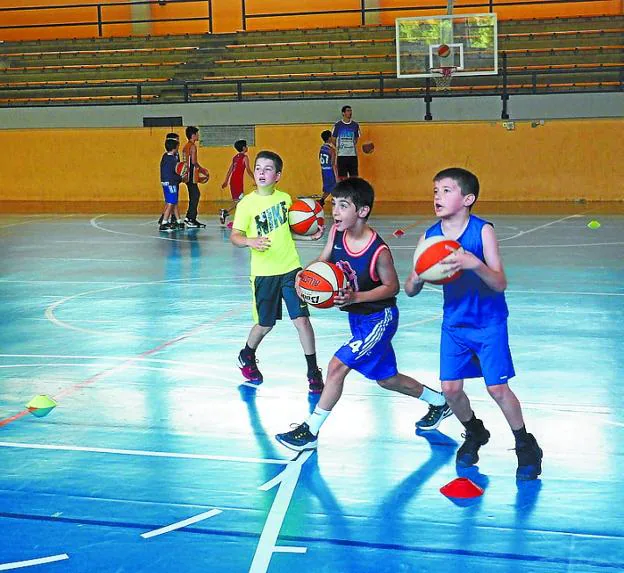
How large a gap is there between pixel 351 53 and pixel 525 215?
8.87m

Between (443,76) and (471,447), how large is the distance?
2017cm

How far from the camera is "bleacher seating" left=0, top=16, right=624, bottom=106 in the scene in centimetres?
2594

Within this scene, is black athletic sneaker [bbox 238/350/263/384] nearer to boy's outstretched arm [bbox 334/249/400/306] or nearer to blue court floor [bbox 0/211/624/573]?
blue court floor [bbox 0/211/624/573]

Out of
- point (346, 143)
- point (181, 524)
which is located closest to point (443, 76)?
point (346, 143)

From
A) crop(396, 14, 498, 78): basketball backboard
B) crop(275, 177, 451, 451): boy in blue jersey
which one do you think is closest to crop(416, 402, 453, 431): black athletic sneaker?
crop(275, 177, 451, 451): boy in blue jersey

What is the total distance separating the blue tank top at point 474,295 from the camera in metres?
5.44

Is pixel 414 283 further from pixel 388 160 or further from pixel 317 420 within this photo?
pixel 388 160

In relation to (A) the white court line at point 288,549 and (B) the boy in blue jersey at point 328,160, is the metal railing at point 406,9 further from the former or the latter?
(A) the white court line at point 288,549

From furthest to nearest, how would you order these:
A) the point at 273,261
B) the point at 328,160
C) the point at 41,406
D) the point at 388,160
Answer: the point at 388,160 < the point at 328,160 < the point at 273,261 < the point at 41,406

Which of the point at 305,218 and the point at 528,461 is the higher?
the point at 305,218

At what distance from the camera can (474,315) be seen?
215 inches

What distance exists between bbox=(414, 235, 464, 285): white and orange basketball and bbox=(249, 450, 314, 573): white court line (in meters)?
1.36

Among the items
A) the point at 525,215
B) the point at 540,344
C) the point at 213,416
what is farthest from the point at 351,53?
the point at 213,416

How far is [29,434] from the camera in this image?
658 cm
